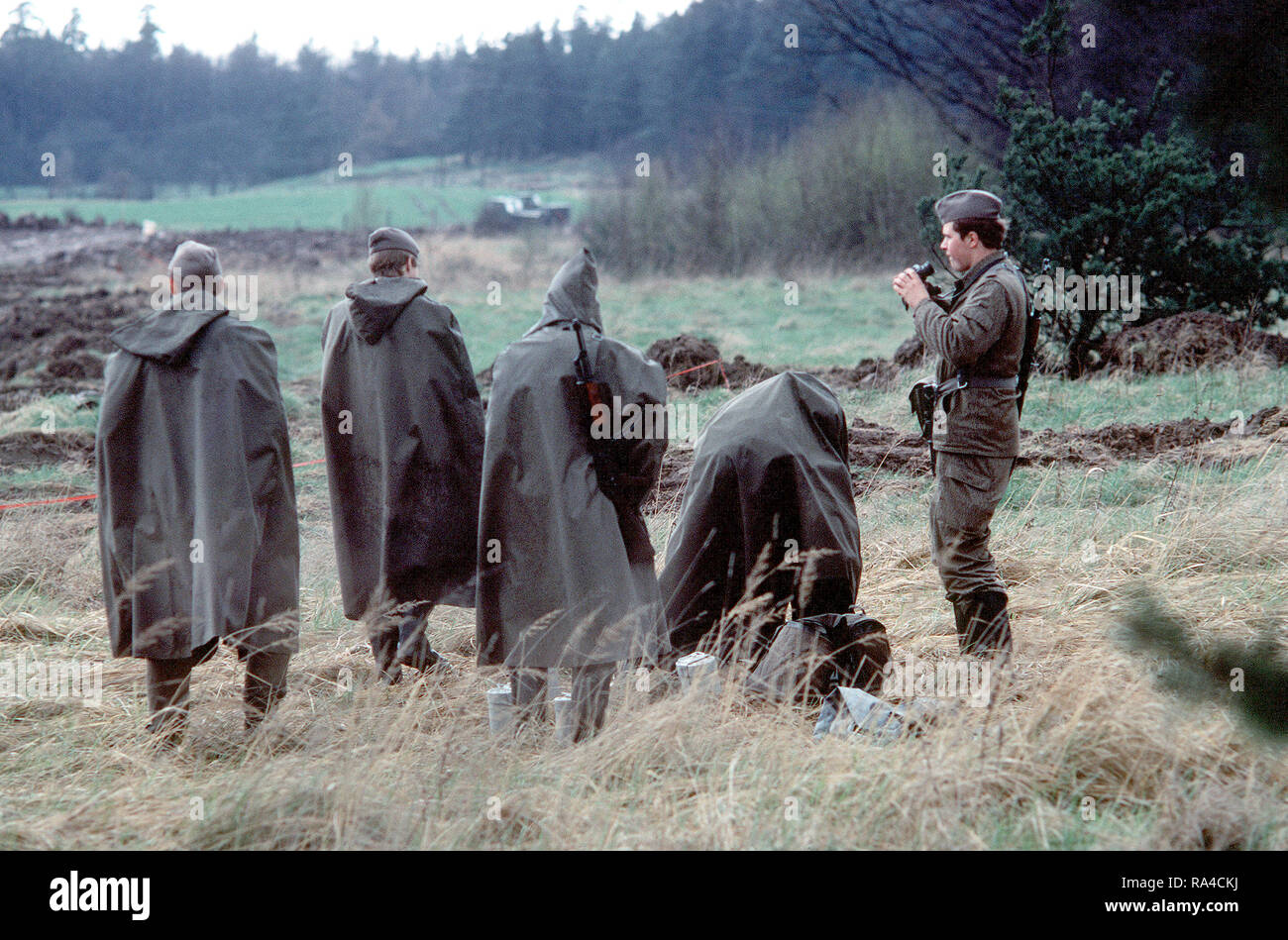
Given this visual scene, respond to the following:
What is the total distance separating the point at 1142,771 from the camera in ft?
10.8

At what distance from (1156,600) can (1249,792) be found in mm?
1465

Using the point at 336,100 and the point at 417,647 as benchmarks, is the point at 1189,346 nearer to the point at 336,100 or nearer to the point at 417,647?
the point at 417,647

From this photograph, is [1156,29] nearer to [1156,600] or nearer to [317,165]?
[1156,600]

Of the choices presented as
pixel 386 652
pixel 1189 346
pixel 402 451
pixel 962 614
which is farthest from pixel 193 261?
pixel 1189 346

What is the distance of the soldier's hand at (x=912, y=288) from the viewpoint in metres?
4.26

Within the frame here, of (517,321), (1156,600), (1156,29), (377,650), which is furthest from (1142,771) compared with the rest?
(517,321)

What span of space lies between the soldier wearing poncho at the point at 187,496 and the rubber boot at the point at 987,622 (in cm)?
253

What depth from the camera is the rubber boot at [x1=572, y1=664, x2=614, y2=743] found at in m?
3.91

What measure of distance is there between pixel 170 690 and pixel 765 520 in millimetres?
2287

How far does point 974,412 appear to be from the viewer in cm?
424

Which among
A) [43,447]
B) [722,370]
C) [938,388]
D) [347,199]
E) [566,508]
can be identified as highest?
[347,199]

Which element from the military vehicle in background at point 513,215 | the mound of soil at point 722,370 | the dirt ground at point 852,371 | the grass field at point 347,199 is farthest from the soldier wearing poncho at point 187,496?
the military vehicle in background at point 513,215

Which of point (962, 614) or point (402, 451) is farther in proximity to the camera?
point (402, 451)

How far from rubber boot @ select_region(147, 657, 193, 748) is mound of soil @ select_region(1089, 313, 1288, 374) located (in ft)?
28.0
